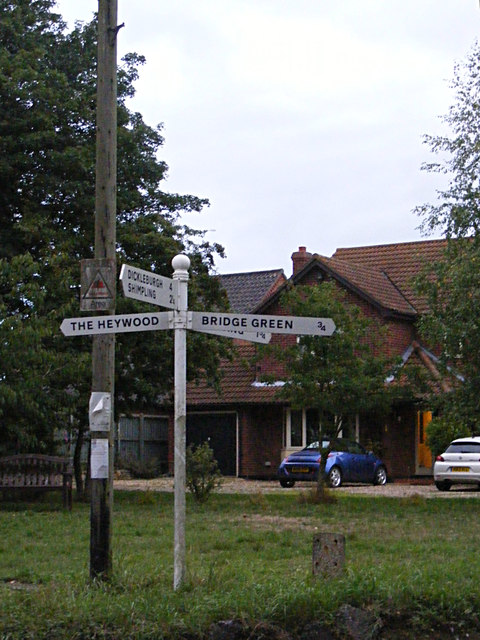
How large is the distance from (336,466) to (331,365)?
33.3 feet

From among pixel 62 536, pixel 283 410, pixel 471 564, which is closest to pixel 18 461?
pixel 62 536

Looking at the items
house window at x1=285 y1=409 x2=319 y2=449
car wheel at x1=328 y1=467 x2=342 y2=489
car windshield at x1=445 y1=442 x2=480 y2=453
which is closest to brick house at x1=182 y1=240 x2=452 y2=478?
house window at x1=285 y1=409 x2=319 y2=449

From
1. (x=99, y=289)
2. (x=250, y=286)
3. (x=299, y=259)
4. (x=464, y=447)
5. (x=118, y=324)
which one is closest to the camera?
(x=118, y=324)

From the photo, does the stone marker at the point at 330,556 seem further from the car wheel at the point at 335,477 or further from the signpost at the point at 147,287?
the car wheel at the point at 335,477

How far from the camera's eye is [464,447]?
104ft

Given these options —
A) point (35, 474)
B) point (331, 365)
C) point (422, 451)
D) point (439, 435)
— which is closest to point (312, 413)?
point (422, 451)

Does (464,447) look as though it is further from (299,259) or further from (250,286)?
(250,286)

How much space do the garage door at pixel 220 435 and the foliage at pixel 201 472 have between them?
18.4 meters

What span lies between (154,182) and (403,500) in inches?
376

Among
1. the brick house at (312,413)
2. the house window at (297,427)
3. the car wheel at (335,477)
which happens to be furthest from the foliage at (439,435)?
the house window at (297,427)

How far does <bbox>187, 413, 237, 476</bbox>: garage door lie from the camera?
42.6 m

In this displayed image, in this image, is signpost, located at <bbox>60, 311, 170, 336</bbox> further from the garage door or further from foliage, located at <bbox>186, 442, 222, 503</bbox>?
the garage door

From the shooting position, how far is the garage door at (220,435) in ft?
140

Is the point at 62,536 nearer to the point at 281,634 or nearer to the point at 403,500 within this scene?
the point at 281,634
